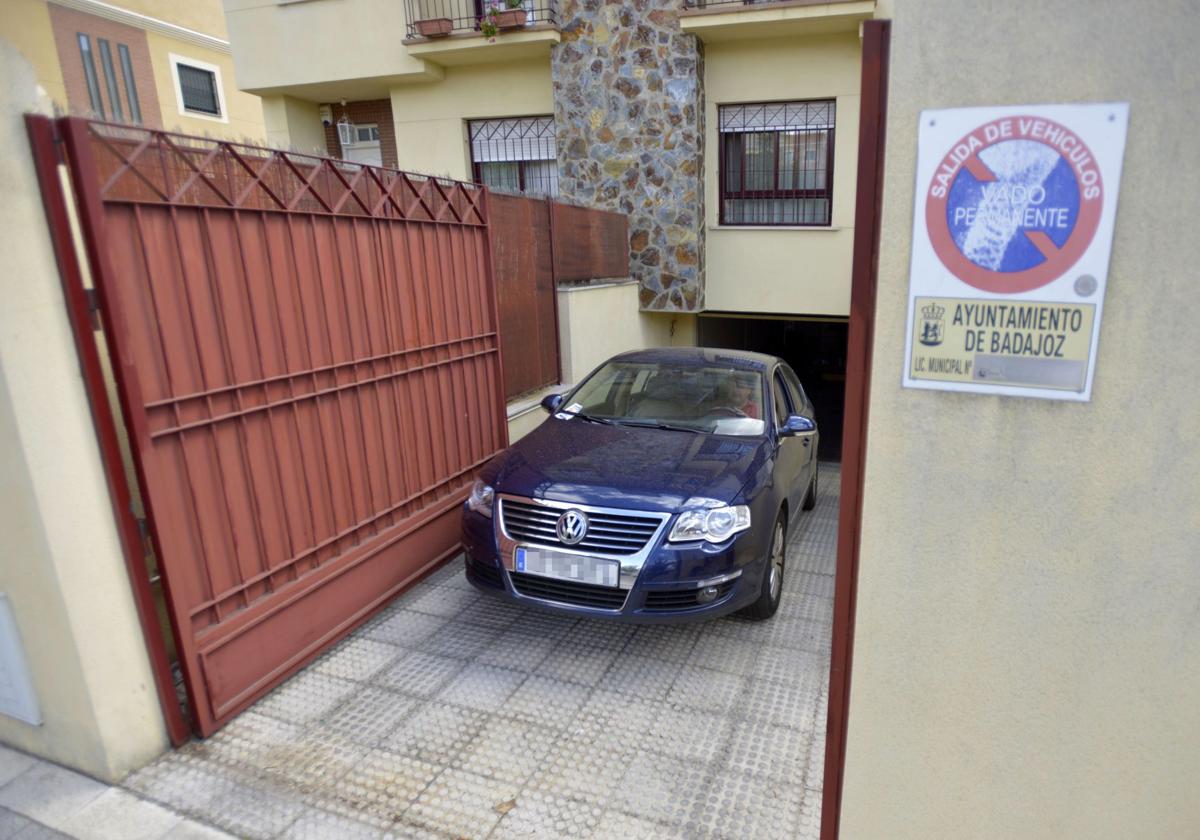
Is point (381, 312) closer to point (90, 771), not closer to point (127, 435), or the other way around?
point (127, 435)

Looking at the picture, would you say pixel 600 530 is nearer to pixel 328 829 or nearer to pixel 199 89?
→ pixel 328 829

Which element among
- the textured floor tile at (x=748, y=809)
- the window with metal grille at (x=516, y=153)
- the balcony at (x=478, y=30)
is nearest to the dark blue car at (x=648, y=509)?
the textured floor tile at (x=748, y=809)

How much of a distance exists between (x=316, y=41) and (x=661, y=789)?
1161 cm

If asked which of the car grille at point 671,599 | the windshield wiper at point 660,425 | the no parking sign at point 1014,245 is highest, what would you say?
the no parking sign at point 1014,245

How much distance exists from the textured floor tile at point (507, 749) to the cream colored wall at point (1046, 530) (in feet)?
5.24

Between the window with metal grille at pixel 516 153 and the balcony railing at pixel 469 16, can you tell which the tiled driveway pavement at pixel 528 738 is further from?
the balcony railing at pixel 469 16

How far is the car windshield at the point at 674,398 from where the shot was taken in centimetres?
465

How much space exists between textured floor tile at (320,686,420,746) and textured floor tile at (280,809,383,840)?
46cm

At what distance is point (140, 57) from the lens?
1593cm

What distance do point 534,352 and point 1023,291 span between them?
572cm

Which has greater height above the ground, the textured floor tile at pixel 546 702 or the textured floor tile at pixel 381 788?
the textured floor tile at pixel 381 788

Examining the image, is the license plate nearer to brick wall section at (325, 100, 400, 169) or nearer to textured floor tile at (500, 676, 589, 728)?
textured floor tile at (500, 676, 589, 728)

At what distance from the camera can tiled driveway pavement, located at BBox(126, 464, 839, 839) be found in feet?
9.48

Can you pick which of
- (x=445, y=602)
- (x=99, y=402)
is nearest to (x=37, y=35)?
(x=99, y=402)
